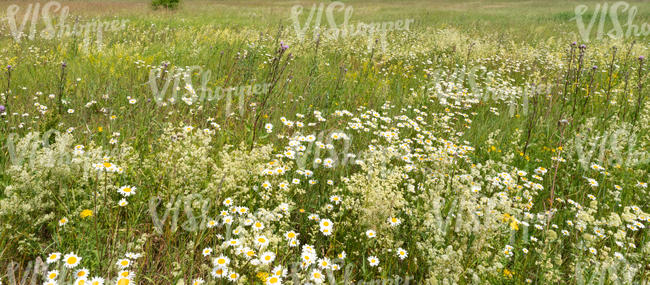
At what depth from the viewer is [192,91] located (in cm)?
396

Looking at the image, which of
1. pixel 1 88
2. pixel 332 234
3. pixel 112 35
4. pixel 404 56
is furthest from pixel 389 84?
pixel 112 35

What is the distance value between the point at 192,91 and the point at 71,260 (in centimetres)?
250

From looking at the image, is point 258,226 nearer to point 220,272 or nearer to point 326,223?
point 220,272

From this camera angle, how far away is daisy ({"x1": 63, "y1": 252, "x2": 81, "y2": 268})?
1.75 metres

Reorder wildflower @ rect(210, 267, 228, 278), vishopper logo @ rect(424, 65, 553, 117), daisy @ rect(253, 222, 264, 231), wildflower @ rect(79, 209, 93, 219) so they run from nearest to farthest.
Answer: wildflower @ rect(210, 267, 228, 278)
daisy @ rect(253, 222, 264, 231)
wildflower @ rect(79, 209, 93, 219)
vishopper logo @ rect(424, 65, 553, 117)

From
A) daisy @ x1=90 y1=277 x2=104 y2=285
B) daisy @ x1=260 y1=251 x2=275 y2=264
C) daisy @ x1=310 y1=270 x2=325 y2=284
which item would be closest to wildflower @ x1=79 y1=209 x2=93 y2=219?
daisy @ x1=90 y1=277 x2=104 y2=285

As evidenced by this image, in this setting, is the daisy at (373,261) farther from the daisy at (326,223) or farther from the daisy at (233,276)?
the daisy at (233,276)

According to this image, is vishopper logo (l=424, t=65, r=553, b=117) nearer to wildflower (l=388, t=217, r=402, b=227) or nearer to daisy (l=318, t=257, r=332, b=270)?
wildflower (l=388, t=217, r=402, b=227)

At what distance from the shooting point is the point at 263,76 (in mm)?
5559

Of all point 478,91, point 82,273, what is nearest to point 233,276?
point 82,273

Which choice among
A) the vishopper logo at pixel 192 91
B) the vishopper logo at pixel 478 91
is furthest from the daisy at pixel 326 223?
the vishopper logo at pixel 478 91

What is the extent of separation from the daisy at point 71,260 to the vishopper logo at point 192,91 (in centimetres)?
223

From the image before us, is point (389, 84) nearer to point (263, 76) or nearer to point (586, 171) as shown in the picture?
point (263, 76)

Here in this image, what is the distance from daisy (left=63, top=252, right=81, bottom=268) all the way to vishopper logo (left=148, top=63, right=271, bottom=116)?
7.30 feet
